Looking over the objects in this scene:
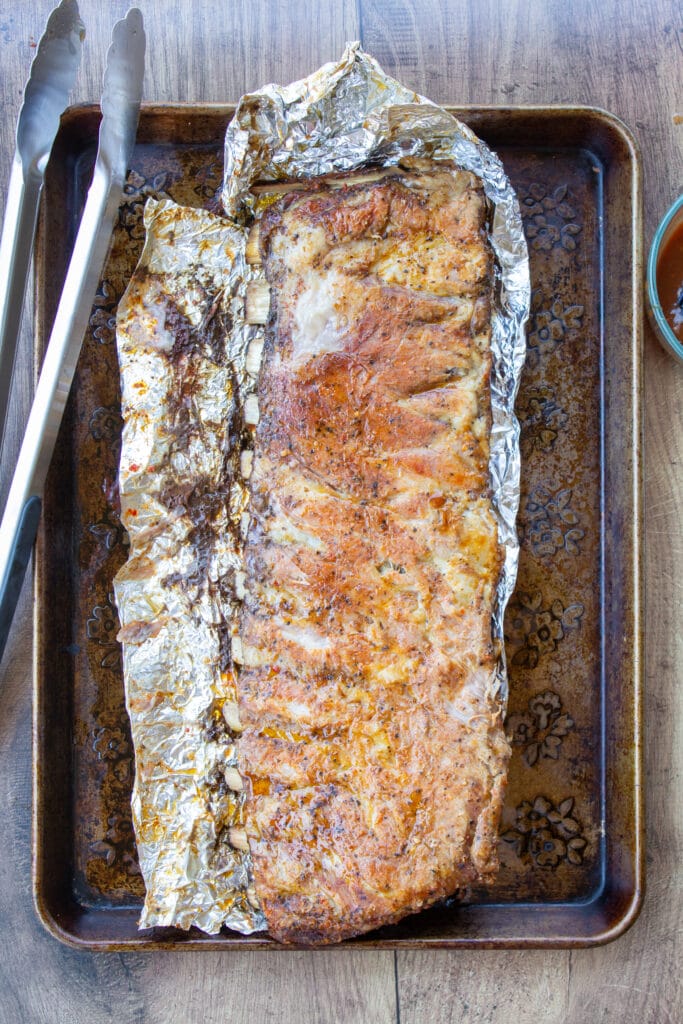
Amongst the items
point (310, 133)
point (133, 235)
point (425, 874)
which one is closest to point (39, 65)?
point (133, 235)

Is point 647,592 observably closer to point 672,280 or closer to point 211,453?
point 672,280

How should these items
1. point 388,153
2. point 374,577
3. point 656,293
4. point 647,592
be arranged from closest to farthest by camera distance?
point 374,577
point 388,153
point 656,293
point 647,592

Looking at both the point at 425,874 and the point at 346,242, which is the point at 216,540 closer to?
the point at 346,242

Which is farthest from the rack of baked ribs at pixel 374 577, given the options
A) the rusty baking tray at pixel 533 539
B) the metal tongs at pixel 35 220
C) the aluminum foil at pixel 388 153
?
the metal tongs at pixel 35 220

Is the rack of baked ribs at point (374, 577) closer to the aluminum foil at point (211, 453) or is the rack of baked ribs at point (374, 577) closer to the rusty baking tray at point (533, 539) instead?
the aluminum foil at point (211, 453)

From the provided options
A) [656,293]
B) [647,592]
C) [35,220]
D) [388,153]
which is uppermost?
[388,153]

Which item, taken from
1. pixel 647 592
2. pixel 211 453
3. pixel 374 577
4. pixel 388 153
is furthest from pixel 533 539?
pixel 388 153
